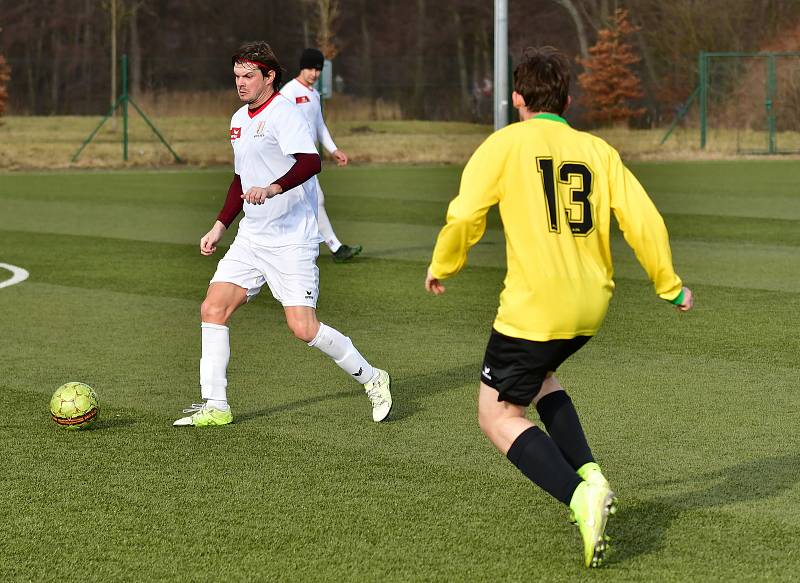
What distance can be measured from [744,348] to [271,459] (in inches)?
158

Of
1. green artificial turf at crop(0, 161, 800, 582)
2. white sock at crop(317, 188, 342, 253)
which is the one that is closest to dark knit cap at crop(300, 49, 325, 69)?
white sock at crop(317, 188, 342, 253)

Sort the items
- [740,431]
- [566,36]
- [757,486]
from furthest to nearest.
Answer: [566,36] → [740,431] → [757,486]

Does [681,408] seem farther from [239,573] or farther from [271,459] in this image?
[239,573]

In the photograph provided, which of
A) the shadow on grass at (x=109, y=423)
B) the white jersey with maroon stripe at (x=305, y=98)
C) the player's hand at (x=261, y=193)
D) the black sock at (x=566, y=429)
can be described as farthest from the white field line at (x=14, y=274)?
the black sock at (x=566, y=429)

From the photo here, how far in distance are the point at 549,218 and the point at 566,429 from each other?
0.84m

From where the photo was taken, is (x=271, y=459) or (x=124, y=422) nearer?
(x=271, y=459)

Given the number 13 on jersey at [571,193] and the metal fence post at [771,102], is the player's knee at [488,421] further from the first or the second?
the metal fence post at [771,102]

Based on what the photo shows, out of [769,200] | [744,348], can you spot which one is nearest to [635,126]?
[769,200]

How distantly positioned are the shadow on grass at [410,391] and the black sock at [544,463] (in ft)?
8.34

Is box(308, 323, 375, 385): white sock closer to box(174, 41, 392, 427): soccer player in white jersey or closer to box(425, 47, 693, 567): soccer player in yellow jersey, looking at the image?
box(174, 41, 392, 427): soccer player in white jersey

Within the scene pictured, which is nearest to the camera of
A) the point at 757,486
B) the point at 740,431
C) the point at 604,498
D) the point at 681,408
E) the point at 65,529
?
the point at 604,498

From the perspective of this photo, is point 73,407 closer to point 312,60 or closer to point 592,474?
point 592,474

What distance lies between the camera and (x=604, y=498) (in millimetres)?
4805

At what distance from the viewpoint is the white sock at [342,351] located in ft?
24.3
